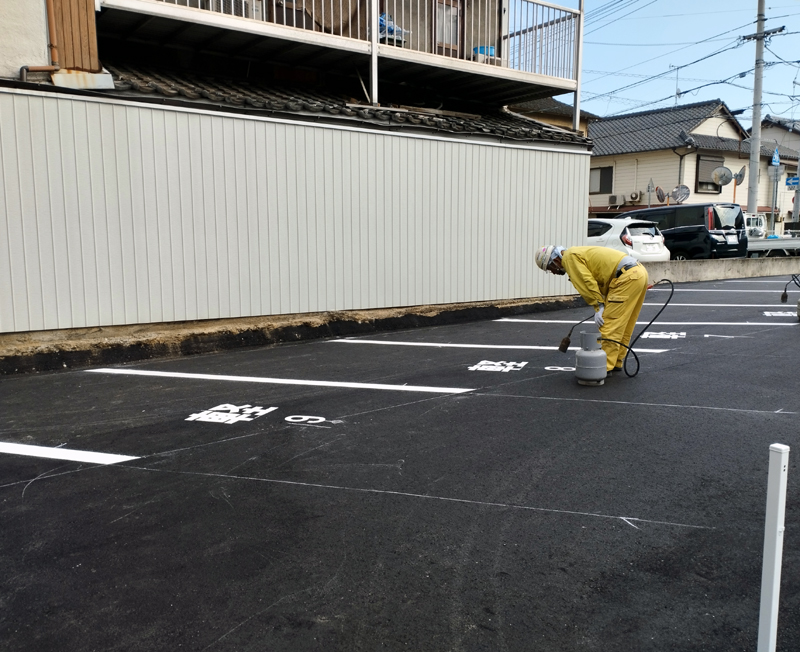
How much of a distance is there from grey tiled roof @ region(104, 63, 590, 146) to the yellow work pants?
4922mm

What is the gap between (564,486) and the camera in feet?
13.8

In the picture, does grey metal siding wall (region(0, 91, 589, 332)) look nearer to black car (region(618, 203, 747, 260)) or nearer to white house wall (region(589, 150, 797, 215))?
black car (region(618, 203, 747, 260))

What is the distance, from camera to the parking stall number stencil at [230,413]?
18.9 feet

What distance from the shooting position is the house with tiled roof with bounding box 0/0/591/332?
26.0ft

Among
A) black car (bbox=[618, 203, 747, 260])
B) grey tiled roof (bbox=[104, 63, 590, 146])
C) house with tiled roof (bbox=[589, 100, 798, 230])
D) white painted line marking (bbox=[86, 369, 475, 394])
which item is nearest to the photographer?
white painted line marking (bbox=[86, 369, 475, 394])

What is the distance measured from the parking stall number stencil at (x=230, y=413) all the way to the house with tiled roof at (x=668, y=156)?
2897 centimetres

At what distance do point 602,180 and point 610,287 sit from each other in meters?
30.0

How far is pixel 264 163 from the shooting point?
372 inches

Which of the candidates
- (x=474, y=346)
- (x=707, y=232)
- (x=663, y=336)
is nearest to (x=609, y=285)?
(x=474, y=346)

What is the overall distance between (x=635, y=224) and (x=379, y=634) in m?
16.1

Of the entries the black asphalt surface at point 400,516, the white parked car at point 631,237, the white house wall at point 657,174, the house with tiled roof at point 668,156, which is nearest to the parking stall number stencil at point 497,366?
the black asphalt surface at point 400,516

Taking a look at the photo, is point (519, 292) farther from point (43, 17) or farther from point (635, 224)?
point (43, 17)

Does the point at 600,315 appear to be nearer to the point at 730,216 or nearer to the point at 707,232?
the point at 707,232

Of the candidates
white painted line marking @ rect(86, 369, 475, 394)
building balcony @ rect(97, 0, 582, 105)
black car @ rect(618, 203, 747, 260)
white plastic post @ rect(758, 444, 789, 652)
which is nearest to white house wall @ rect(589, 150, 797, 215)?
black car @ rect(618, 203, 747, 260)
